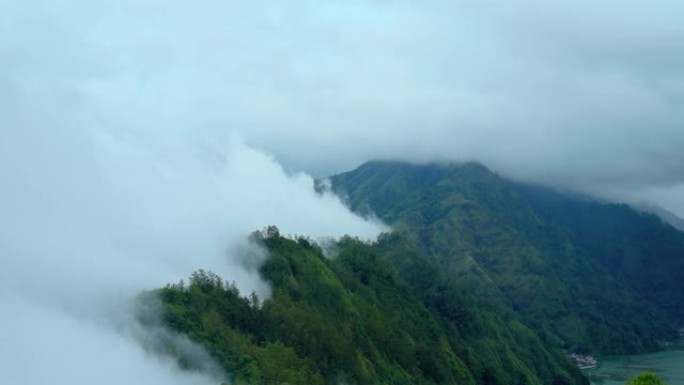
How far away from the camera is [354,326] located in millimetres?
104688

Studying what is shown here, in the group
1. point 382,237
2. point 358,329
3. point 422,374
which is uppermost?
point 382,237

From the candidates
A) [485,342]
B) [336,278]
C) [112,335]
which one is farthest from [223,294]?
[485,342]

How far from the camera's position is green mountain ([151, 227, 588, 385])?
73.1 m

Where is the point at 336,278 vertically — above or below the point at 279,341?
above

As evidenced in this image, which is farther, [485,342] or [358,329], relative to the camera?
[485,342]

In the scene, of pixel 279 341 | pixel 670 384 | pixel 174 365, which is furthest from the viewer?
pixel 670 384

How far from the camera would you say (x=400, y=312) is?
127 meters

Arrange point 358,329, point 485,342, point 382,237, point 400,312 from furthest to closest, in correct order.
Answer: point 382,237, point 485,342, point 400,312, point 358,329

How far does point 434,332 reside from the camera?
13038 cm

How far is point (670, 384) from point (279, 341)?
379ft

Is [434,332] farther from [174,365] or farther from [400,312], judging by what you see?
[174,365]

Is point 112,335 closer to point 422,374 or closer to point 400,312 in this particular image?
point 422,374

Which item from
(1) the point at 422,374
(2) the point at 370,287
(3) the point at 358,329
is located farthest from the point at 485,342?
(3) the point at 358,329

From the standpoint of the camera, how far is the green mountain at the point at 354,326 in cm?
7312
